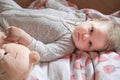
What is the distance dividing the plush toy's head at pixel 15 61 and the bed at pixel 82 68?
0.25 feet

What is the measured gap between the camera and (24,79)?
0.84 m

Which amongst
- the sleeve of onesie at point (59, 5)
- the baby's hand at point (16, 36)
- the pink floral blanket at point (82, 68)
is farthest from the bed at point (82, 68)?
the sleeve of onesie at point (59, 5)

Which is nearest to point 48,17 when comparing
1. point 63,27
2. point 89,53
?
point 63,27

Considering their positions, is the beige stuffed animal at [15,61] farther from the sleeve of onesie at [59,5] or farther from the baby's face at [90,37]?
the sleeve of onesie at [59,5]

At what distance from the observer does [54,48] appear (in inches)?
40.3

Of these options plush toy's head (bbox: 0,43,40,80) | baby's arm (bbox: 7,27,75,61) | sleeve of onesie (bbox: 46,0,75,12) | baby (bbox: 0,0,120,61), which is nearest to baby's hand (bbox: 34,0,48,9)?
sleeve of onesie (bbox: 46,0,75,12)

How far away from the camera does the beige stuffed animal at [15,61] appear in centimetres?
76

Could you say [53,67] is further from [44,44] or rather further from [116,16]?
[116,16]

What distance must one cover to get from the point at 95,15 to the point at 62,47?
1.00 feet

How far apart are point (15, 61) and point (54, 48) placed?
275 millimetres

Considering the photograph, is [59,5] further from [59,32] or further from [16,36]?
[16,36]

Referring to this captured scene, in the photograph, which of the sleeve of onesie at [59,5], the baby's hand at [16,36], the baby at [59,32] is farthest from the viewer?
the sleeve of onesie at [59,5]

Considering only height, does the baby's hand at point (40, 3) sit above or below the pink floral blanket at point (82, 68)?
above

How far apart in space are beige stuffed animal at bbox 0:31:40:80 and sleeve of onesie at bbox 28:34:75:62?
0.14m
